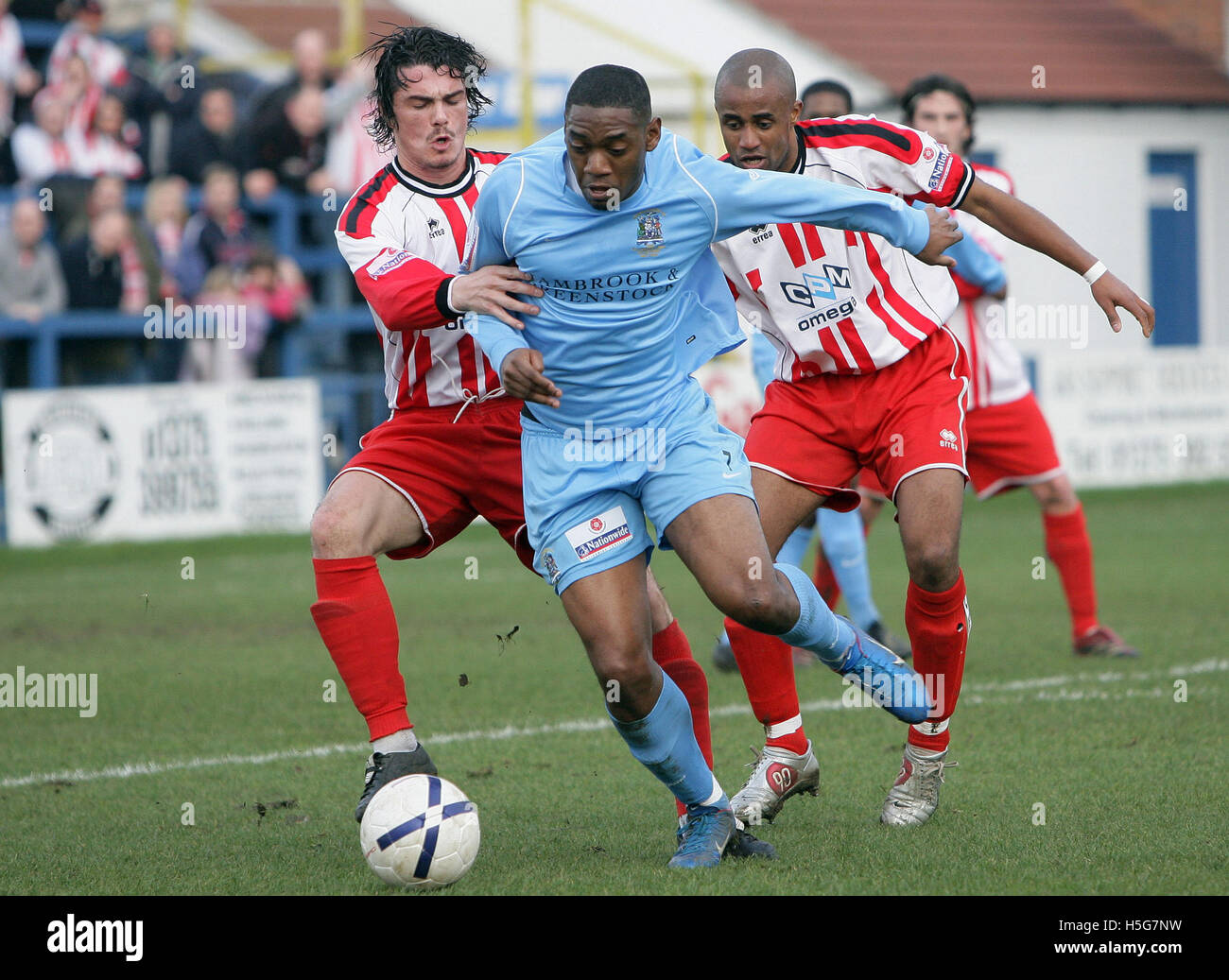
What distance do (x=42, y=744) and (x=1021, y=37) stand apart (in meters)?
19.8

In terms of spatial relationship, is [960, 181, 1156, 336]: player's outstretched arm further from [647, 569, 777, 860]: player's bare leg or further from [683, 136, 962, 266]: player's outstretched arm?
[647, 569, 777, 860]: player's bare leg

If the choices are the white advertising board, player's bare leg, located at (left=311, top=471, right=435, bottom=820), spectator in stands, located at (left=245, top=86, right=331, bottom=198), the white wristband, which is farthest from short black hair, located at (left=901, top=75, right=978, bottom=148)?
spectator in stands, located at (left=245, top=86, right=331, bottom=198)

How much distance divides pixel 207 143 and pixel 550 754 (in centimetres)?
1105

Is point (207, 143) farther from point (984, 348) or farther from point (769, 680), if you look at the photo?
point (769, 680)

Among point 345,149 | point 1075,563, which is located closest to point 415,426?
point 1075,563

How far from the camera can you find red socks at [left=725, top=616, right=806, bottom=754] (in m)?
5.39

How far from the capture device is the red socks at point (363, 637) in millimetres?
4855

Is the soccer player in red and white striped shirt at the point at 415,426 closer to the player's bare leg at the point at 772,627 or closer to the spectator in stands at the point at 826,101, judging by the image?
the player's bare leg at the point at 772,627

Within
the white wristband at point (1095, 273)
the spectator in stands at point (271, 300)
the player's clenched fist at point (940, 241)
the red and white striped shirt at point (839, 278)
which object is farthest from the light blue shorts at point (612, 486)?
the spectator in stands at point (271, 300)

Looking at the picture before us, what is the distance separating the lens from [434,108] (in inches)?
207

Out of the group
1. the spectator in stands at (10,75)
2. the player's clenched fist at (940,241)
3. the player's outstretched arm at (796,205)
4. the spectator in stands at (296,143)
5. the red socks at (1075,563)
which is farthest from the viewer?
the spectator in stands at (296,143)

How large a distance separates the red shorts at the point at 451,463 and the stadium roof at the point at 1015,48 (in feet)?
57.6

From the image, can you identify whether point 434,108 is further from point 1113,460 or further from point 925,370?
point 1113,460
